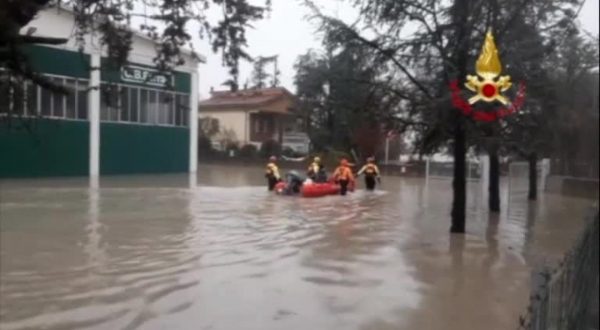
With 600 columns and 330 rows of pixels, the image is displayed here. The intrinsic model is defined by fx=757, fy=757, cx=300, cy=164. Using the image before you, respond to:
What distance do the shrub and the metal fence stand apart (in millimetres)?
45660

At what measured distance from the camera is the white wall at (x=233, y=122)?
55.5 m

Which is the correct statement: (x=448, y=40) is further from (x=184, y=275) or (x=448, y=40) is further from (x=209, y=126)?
(x=209, y=126)

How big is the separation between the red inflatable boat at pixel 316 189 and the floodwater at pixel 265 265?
3885 mm

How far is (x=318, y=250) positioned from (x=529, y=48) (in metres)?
5.01

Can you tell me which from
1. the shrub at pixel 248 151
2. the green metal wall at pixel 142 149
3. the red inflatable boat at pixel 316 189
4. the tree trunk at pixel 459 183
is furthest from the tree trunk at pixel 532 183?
the shrub at pixel 248 151

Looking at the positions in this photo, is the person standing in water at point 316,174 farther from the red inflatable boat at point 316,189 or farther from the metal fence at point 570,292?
the metal fence at point 570,292

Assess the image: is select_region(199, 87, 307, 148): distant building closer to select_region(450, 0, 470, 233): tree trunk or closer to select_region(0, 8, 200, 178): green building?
select_region(0, 8, 200, 178): green building

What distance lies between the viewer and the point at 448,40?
13.7 m

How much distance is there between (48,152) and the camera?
3694cm

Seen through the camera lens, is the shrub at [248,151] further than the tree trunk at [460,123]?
Yes

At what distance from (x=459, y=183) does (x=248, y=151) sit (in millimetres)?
38898

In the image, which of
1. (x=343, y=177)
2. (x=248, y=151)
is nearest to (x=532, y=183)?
(x=343, y=177)

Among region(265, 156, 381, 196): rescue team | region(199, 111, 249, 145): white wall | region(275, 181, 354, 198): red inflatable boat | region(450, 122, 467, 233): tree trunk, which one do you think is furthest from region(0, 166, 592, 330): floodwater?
region(199, 111, 249, 145): white wall

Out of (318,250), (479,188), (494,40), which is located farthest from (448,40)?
(479,188)
